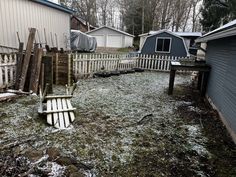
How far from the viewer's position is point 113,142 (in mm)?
3365

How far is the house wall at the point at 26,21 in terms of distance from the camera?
745 centimetres

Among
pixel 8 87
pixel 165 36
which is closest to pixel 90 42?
pixel 165 36

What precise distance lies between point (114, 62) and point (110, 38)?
59.3 ft

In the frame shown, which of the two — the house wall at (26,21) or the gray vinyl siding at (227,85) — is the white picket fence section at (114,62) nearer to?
the house wall at (26,21)

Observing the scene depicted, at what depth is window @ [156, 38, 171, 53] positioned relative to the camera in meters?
13.6

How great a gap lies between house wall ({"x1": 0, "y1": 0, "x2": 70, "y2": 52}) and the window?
6230mm

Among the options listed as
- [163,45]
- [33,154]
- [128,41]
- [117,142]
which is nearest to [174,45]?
[163,45]

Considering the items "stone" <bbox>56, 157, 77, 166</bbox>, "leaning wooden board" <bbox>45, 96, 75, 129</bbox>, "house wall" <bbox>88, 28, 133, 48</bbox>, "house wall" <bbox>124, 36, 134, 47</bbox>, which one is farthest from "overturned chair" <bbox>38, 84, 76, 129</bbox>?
"house wall" <bbox>124, 36, 134, 47</bbox>

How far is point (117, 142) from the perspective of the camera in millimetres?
3371

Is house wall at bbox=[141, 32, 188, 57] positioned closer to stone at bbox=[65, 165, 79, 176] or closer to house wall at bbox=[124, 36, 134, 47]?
stone at bbox=[65, 165, 79, 176]

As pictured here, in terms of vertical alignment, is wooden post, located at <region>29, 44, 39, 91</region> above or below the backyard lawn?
above

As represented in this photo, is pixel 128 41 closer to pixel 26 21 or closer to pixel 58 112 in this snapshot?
pixel 26 21

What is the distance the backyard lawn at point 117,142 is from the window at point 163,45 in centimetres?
888

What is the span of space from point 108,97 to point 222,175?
3.82m
